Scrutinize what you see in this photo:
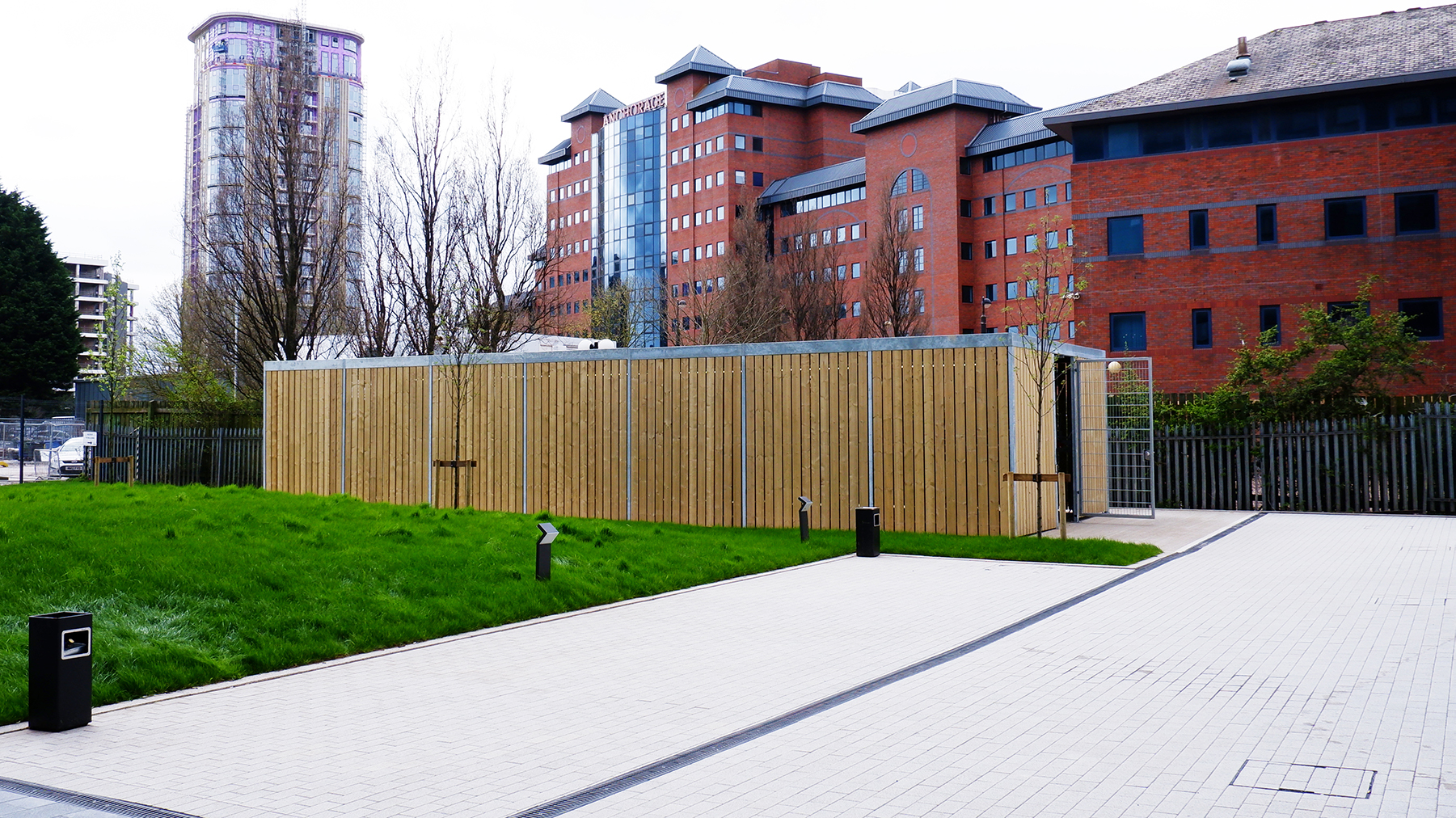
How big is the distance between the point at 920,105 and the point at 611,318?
77.1 ft

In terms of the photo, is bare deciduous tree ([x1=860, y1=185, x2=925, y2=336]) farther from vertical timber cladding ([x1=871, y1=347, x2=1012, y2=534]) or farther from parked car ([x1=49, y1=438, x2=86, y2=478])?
vertical timber cladding ([x1=871, y1=347, x2=1012, y2=534])

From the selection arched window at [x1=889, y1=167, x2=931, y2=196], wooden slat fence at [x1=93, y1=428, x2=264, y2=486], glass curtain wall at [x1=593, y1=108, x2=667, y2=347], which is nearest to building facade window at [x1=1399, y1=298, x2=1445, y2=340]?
wooden slat fence at [x1=93, y1=428, x2=264, y2=486]

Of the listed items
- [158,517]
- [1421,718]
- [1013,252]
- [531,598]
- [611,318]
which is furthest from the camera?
[1013,252]

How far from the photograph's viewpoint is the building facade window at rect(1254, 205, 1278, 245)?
1379 inches

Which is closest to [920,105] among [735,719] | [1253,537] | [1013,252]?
[1013,252]

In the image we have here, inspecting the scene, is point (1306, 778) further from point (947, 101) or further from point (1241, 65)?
point (947, 101)

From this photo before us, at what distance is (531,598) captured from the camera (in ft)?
33.6

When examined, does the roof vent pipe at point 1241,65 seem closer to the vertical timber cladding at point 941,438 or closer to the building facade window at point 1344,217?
the building facade window at point 1344,217

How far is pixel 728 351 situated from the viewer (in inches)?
695

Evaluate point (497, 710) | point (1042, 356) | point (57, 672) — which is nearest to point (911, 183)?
point (1042, 356)

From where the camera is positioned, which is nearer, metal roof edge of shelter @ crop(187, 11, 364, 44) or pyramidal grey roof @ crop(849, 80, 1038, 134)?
pyramidal grey roof @ crop(849, 80, 1038, 134)

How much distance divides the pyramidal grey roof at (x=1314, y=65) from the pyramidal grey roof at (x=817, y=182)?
101 ft

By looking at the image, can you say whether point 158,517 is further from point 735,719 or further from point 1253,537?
point 1253,537

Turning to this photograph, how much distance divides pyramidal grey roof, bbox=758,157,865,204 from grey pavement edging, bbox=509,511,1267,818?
60358mm
